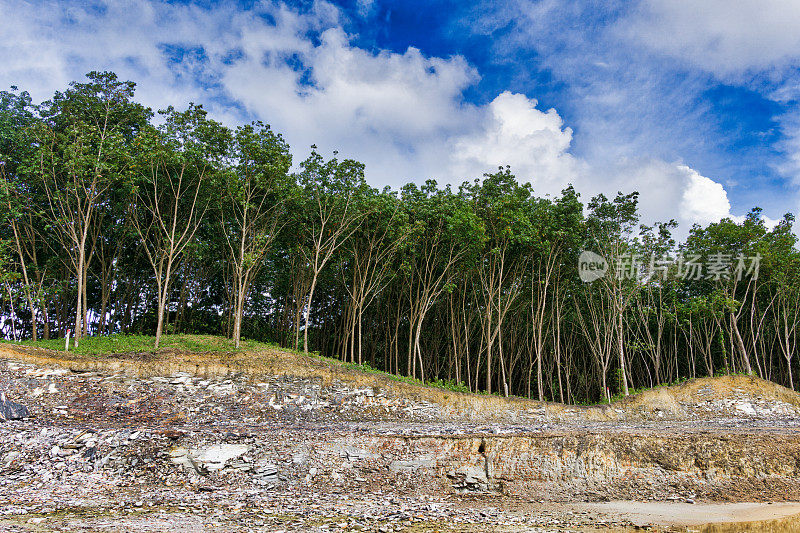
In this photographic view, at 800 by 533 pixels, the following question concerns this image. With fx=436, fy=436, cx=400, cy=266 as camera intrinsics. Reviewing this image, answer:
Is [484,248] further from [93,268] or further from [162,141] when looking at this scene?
[93,268]

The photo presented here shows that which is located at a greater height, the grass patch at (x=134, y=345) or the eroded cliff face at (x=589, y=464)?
the grass patch at (x=134, y=345)

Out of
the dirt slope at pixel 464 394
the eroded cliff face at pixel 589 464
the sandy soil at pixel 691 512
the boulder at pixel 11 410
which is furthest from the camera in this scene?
the dirt slope at pixel 464 394

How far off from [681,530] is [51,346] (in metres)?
24.4

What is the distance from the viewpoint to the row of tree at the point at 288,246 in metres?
22.0

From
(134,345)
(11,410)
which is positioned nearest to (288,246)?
(134,345)

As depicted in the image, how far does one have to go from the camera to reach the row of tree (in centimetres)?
2202

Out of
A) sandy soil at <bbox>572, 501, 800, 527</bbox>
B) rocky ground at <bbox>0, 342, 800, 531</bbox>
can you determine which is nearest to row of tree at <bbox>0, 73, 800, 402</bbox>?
rocky ground at <bbox>0, 342, 800, 531</bbox>

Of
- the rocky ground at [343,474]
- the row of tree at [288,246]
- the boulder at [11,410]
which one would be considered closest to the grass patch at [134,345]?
the row of tree at [288,246]

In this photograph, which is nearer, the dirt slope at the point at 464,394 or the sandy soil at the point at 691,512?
the sandy soil at the point at 691,512

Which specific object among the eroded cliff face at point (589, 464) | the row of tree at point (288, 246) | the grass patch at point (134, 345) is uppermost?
the row of tree at point (288, 246)

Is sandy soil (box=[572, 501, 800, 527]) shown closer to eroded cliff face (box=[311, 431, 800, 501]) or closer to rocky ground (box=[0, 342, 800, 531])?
rocky ground (box=[0, 342, 800, 531])

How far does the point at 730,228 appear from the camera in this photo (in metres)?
29.8

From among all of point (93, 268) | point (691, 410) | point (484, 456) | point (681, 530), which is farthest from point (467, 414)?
point (93, 268)

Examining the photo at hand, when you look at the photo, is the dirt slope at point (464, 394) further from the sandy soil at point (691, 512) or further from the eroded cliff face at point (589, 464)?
the sandy soil at point (691, 512)
